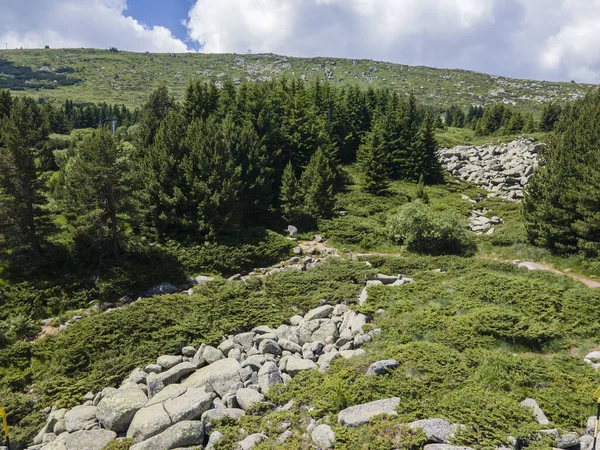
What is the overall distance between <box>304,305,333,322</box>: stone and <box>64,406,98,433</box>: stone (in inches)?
352

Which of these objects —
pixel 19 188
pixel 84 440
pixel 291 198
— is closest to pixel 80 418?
pixel 84 440

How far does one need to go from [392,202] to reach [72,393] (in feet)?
113

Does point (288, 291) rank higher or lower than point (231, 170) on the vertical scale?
lower

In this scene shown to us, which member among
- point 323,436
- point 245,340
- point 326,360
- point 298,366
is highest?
point 323,436

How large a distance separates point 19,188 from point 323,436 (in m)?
22.4

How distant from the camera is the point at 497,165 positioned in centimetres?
5275

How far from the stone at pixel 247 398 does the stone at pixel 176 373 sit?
3.20 meters

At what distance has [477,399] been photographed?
8.87m

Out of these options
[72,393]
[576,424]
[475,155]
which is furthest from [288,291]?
[475,155]

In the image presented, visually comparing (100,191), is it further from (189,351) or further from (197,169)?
(189,351)

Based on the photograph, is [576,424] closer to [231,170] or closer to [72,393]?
[72,393]

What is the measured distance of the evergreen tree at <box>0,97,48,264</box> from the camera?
20625mm

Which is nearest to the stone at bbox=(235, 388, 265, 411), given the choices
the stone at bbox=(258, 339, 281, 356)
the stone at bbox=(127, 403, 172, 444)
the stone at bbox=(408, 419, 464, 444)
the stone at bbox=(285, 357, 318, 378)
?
the stone at bbox=(285, 357, 318, 378)

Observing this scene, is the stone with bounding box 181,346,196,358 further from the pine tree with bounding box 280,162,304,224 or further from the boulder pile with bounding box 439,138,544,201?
the boulder pile with bounding box 439,138,544,201
